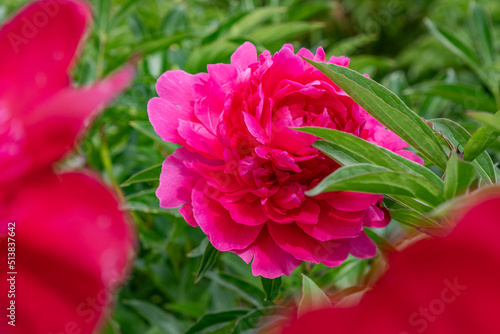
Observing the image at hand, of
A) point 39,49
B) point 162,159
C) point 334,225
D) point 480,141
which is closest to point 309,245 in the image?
point 334,225

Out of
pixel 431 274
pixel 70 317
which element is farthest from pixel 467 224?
pixel 70 317

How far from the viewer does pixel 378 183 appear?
300 mm

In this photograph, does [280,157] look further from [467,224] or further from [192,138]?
[467,224]

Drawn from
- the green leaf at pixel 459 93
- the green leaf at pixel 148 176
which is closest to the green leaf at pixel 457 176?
the green leaf at pixel 148 176

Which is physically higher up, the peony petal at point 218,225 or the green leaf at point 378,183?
the green leaf at point 378,183

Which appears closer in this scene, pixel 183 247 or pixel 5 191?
pixel 5 191

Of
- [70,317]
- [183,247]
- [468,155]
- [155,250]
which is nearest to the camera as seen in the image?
[70,317]

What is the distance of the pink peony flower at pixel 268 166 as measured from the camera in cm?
37

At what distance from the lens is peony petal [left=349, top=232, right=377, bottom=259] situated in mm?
390

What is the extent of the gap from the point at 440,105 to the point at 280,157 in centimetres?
73

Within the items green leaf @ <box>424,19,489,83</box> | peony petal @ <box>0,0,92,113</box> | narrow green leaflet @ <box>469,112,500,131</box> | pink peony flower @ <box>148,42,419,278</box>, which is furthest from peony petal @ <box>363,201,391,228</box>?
green leaf @ <box>424,19,489,83</box>

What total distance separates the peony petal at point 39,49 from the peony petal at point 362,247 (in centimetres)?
27

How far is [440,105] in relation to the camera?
100 cm

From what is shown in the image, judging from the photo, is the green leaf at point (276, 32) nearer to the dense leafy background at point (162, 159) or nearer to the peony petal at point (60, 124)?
the dense leafy background at point (162, 159)
